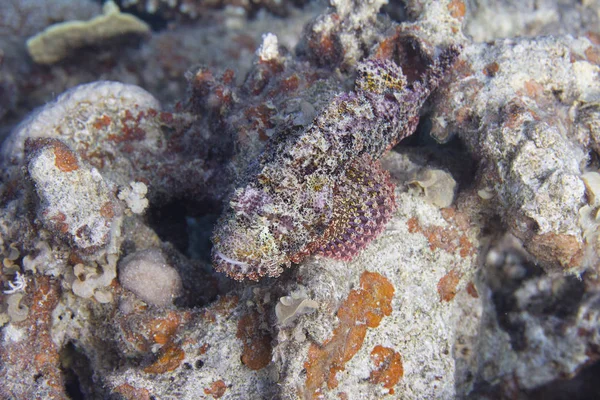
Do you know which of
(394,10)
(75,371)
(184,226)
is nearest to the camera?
(75,371)

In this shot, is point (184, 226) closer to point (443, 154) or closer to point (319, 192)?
point (319, 192)

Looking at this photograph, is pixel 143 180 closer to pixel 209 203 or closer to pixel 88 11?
pixel 209 203

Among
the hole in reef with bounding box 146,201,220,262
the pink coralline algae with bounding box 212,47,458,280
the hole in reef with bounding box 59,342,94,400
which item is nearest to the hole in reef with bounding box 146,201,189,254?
the hole in reef with bounding box 146,201,220,262

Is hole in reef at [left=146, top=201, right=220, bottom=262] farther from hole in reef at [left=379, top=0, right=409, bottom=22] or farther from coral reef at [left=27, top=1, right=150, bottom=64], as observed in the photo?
hole in reef at [left=379, top=0, right=409, bottom=22]

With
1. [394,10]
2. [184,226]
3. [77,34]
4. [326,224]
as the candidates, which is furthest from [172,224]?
[394,10]

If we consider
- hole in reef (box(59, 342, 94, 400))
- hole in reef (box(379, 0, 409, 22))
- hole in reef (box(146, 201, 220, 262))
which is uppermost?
hole in reef (box(379, 0, 409, 22))
